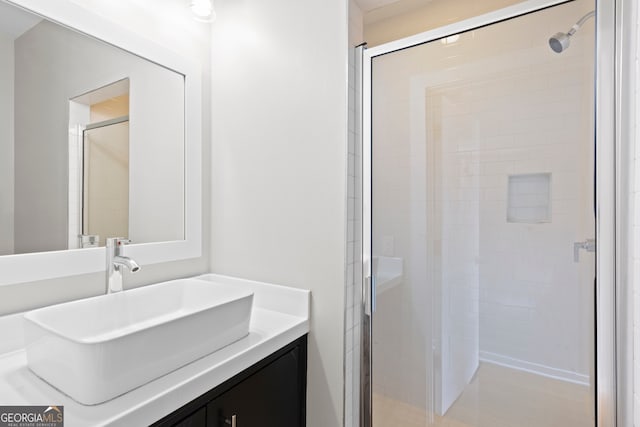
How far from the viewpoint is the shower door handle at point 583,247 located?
93cm

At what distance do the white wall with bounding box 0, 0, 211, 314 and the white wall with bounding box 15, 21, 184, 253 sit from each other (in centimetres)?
11

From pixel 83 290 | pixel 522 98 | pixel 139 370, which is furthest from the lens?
pixel 83 290

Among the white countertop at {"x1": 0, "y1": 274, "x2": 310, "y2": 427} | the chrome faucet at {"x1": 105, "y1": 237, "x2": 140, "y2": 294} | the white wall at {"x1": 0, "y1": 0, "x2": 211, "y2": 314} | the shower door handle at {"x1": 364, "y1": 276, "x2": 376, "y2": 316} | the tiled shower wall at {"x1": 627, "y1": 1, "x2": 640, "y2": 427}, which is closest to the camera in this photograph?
the white countertop at {"x1": 0, "y1": 274, "x2": 310, "y2": 427}

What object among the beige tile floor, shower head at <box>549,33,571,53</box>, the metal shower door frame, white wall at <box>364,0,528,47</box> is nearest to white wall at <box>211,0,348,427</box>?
white wall at <box>364,0,528,47</box>

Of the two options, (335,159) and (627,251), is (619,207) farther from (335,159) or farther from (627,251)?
(335,159)

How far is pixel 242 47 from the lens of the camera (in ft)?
4.82

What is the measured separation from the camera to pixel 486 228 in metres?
1.10

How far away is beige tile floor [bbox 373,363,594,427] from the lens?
3.18 feet

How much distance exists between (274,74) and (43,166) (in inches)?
35.1

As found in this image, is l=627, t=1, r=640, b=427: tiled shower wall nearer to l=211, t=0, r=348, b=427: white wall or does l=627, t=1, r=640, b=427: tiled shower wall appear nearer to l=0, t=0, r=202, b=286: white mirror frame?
l=211, t=0, r=348, b=427: white wall

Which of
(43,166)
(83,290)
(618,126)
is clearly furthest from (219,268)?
(618,126)

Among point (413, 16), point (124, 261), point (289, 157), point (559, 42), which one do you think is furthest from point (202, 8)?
point (559, 42)

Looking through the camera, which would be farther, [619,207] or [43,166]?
[43,166]

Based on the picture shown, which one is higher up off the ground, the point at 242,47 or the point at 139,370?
the point at 242,47
